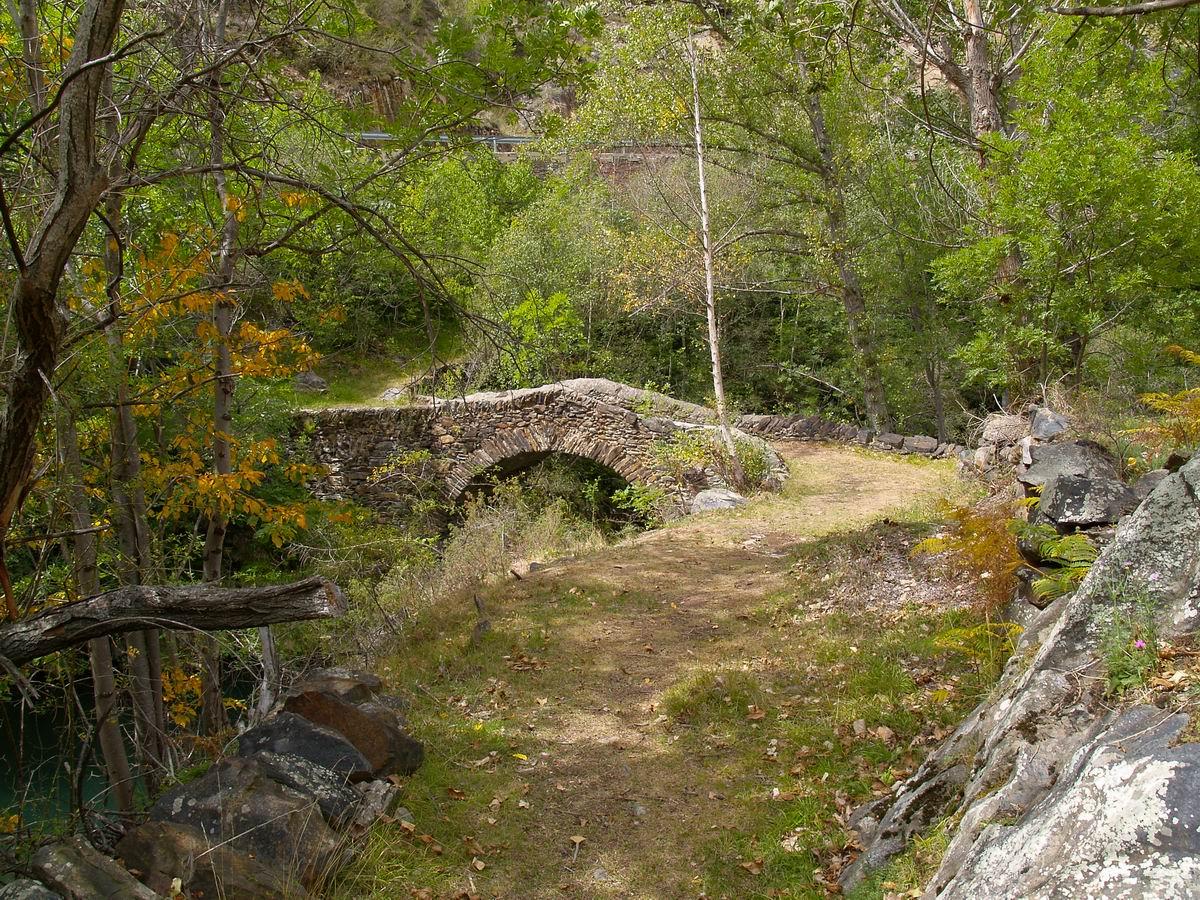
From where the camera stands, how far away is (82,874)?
3.07m

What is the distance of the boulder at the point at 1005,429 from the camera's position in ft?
31.6

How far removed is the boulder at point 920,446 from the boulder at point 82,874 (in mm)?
13532

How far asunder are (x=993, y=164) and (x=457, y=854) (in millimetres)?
9530

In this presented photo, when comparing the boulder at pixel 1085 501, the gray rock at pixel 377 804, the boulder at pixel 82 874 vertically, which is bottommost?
the gray rock at pixel 377 804

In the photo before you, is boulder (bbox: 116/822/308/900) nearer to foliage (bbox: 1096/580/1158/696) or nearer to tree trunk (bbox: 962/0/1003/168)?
foliage (bbox: 1096/580/1158/696)

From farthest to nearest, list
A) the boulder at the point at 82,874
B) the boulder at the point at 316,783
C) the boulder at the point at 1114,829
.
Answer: the boulder at the point at 316,783, the boulder at the point at 82,874, the boulder at the point at 1114,829

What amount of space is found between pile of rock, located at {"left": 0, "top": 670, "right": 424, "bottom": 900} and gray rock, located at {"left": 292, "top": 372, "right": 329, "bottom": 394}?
15219mm

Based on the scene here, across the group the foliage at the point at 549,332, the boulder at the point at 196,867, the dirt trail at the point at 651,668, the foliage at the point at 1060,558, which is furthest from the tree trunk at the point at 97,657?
the foliage at the point at 549,332

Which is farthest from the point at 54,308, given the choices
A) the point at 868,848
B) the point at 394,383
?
the point at 394,383

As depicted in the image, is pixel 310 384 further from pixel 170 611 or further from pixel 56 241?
pixel 56 241

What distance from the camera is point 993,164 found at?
10.3 m

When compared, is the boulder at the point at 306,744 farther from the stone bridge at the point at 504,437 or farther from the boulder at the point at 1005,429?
the stone bridge at the point at 504,437

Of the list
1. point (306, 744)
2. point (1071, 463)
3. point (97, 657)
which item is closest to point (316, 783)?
point (306, 744)

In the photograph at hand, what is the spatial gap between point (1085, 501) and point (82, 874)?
514cm
